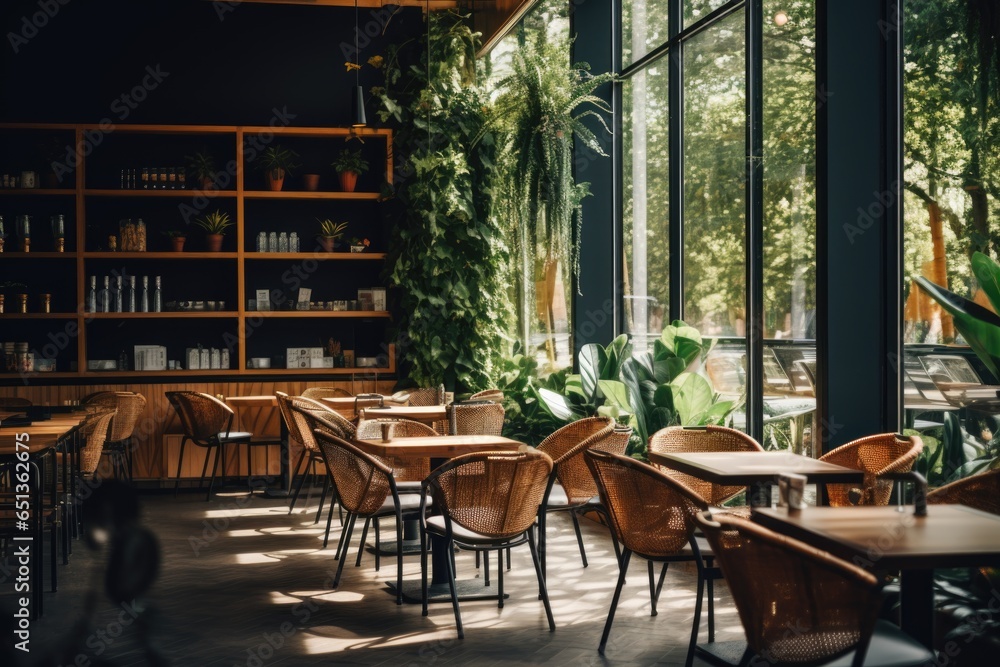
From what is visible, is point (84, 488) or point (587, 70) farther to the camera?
point (587, 70)

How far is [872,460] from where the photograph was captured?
15.0ft

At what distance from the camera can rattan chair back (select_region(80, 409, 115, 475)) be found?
675cm

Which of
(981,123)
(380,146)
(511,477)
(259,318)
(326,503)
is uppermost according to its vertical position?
(380,146)

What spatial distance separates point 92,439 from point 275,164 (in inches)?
147

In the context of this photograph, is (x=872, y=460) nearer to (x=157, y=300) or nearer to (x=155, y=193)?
(x=157, y=300)

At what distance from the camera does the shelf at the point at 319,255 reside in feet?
31.3

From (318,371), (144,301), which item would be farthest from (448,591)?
(144,301)

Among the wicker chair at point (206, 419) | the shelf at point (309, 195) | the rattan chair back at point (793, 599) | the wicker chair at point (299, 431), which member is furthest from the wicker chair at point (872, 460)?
the shelf at point (309, 195)

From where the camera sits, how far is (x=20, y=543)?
633 cm

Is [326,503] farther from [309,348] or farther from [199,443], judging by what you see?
[309,348]

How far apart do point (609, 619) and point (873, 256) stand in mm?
2202

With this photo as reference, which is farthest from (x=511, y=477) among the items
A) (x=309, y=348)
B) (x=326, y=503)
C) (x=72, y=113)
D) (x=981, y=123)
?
(x=72, y=113)

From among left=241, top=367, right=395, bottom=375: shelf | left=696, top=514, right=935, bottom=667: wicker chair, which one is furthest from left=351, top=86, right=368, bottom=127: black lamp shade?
left=696, top=514, right=935, bottom=667: wicker chair

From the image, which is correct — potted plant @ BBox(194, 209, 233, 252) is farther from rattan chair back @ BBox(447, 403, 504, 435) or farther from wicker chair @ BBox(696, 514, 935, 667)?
wicker chair @ BBox(696, 514, 935, 667)
